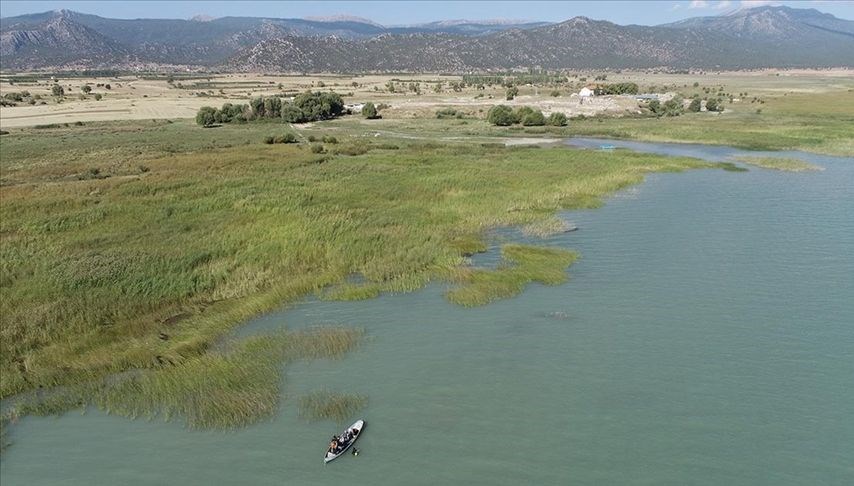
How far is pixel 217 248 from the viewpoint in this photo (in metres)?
30.8

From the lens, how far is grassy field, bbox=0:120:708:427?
67.2 ft

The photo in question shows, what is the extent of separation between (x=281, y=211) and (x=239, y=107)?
255 feet

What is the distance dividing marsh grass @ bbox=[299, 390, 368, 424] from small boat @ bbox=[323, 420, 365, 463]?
82 centimetres

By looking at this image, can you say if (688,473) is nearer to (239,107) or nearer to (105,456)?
(105,456)

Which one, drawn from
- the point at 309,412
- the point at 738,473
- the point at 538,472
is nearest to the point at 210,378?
the point at 309,412

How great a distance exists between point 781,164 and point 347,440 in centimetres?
5921

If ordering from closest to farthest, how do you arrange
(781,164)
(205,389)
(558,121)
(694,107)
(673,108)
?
(205,389) < (781,164) < (558,121) < (673,108) < (694,107)

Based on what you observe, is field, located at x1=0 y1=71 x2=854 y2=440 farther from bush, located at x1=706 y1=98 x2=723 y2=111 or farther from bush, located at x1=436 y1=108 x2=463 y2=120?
bush, located at x1=706 y1=98 x2=723 y2=111

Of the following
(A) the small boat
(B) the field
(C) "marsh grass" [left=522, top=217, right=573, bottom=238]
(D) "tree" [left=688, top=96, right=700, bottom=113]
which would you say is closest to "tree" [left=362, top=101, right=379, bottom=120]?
(B) the field

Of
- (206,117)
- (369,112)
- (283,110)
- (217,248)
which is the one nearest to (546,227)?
(217,248)

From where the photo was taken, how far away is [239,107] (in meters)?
108

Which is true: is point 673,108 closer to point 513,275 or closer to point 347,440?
point 513,275

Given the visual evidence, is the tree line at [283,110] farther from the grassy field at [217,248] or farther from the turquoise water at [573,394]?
the turquoise water at [573,394]

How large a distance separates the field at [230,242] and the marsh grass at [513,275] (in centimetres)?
14
